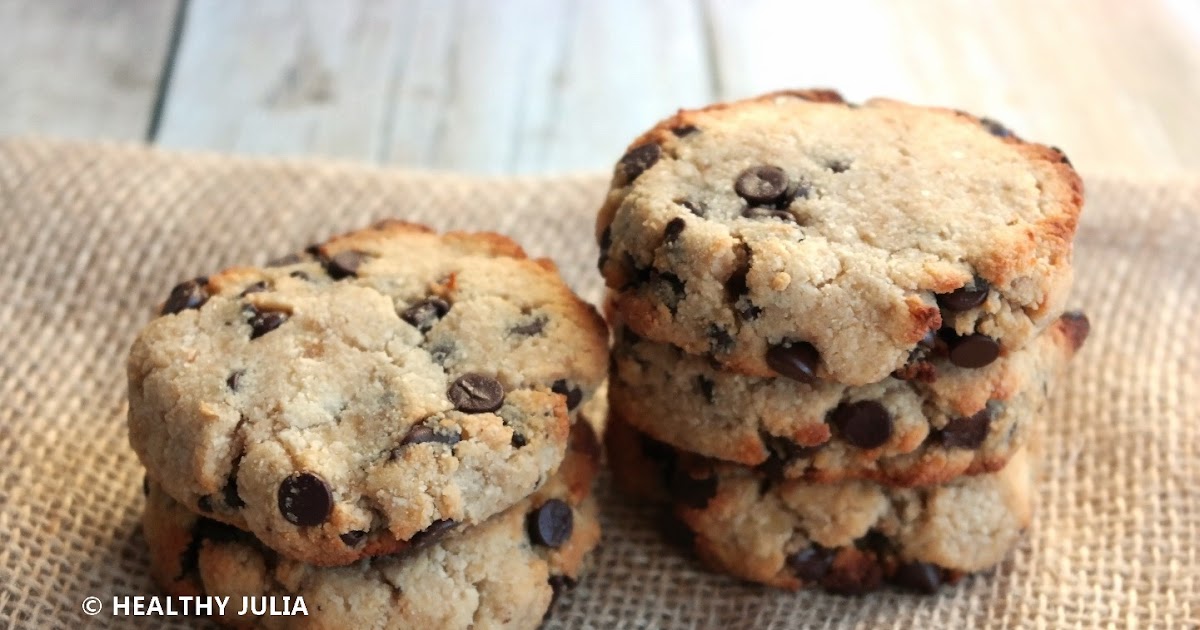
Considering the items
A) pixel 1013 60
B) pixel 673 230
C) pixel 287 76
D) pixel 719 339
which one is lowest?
pixel 287 76

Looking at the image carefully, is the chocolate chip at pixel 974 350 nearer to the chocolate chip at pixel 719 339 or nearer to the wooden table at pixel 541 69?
the chocolate chip at pixel 719 339

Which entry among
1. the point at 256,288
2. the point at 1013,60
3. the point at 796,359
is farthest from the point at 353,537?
the point at 1013,60

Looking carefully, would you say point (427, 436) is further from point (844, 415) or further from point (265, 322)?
point (844, 415)

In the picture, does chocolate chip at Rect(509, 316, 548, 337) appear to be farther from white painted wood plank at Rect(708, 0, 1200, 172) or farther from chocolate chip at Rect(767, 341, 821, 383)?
white painted wood plank at Rect(708, 0, 1200, 172)

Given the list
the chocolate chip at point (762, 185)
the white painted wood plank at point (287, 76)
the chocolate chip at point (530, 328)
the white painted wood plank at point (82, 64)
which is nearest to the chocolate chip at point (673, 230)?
the chocolate chip at point (762, 185)

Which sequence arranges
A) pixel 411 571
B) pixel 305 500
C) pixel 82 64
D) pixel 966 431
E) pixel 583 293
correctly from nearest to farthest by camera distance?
1. pixel 305 500
2. pixel 411 571
3. pixel 966 431
4. pixel 583 293
5. pixel 82 64

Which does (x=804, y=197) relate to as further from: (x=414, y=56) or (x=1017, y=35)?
(x=1017, y=35)

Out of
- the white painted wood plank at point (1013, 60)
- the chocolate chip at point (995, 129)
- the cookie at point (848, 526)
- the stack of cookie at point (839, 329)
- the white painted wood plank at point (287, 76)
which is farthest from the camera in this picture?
the white painted wood plank at point (1013, 60)
